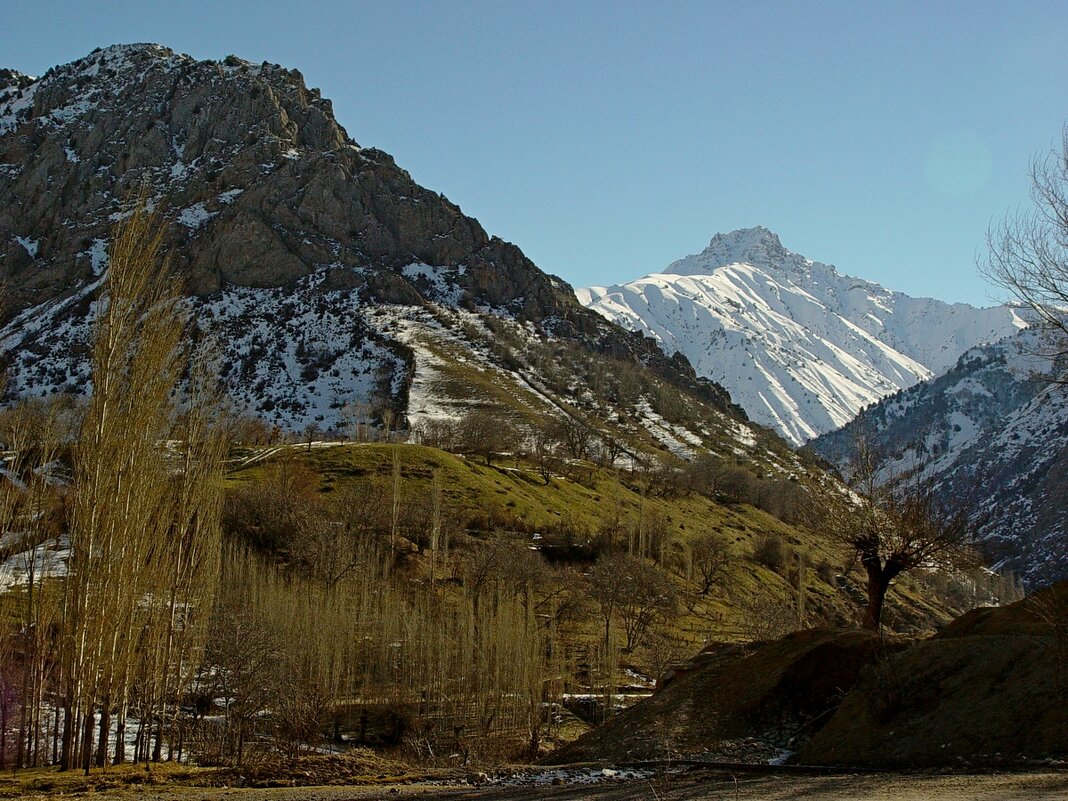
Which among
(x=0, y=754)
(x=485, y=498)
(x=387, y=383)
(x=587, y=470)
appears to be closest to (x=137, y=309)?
(x=0, y=754)

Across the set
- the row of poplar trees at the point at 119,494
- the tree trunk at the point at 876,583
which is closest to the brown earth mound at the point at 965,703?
the tree trunk at the point at 876,583

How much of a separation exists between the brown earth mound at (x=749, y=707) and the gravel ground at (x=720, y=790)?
4076 millimetres

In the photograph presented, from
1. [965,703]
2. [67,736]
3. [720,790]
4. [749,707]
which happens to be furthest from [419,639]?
[720,790]

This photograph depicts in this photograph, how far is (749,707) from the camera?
21812 millimetres

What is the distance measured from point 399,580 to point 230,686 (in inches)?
1487

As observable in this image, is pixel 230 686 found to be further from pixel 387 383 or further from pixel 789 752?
pixel 387 383

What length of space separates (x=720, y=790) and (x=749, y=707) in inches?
337

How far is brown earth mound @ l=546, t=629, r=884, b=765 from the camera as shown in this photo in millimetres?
20406

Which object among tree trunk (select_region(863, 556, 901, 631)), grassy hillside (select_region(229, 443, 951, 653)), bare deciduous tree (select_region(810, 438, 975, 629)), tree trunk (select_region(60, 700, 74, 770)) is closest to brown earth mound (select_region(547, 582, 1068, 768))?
tree trunk (select_region(863, 556, 901, 631))

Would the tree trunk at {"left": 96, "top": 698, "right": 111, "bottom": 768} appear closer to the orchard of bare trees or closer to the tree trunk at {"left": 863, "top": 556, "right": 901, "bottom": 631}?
the orchard of bare trees

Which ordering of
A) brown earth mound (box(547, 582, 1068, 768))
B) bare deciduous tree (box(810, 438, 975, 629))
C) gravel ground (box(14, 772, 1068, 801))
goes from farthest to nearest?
bare deciduous tree (box(810, 438, 975, 629))
brown earth mound (box(547, 582, 1068, 768))
gravel ground (box(14, 772, 1068, 801))

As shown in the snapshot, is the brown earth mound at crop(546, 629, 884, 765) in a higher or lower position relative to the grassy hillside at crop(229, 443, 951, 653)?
lower

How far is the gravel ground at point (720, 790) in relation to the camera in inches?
466

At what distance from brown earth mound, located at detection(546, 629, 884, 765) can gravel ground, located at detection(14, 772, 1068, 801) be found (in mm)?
4076
